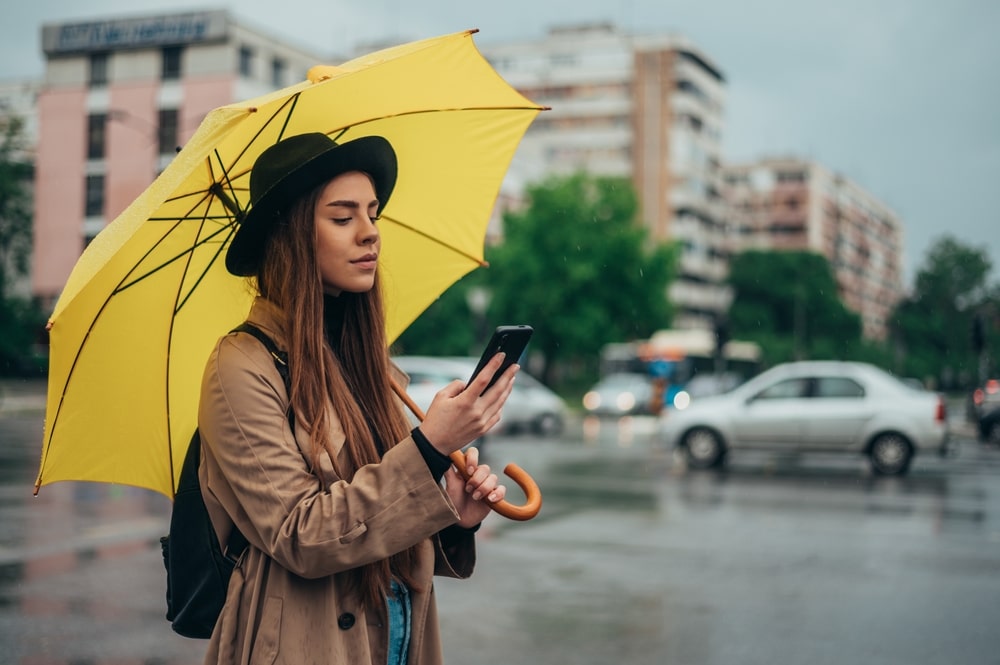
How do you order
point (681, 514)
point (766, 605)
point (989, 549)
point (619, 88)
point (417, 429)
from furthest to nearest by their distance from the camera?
point (619, 88) < point (681, 514) < point (989, 549) < point (766, 605) < point (417, 429)

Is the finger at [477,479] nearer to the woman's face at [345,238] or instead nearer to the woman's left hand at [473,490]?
the woman's left hand at [473,490]

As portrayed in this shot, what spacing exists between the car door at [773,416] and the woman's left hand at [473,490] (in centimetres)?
1447

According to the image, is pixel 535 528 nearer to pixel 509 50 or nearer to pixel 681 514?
pixel 681 514

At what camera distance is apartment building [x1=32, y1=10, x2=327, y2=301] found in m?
53.4

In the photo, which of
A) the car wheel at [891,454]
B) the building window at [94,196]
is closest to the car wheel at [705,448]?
the car wheel at [891,454]

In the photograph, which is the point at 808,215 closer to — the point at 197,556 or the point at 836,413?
the point at 836,413

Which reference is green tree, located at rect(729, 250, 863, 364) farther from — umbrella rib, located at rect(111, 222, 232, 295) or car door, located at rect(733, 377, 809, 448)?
umbrella rib, located at rect(111, 222, 232, 295)

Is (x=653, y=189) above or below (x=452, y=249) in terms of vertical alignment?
above

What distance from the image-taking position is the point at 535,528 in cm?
998

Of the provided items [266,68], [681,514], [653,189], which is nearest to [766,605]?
[681,514]

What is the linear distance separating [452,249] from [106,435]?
3.90 ft

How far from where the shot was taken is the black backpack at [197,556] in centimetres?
209

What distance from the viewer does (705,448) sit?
54.3 feet

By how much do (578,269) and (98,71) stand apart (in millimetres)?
27298
